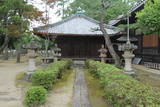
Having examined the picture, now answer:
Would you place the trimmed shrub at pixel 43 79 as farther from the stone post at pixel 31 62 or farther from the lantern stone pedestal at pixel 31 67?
the stone post at pixel 31 62

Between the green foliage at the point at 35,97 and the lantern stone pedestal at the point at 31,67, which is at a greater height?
the lantern stone pedestal at the point at 31,67

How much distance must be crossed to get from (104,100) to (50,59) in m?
11.5

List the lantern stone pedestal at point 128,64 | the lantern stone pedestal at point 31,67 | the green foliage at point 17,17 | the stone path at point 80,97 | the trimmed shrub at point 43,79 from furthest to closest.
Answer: the green foliage at point 17,17
the lantern stone pedestal at point 31,67
the lantern stone pedestal at point 128,64
the trimmed shrub at point 43,79
the stone path at point 80,97

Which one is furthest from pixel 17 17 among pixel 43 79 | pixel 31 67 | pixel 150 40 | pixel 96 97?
pixel 96 97

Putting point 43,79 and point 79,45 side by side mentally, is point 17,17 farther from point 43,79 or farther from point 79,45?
point 43,79

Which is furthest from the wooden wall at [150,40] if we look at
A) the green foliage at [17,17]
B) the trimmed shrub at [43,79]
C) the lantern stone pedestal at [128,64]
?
the trimmed shrub at [43,79]

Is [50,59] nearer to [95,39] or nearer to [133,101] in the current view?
[95,39]

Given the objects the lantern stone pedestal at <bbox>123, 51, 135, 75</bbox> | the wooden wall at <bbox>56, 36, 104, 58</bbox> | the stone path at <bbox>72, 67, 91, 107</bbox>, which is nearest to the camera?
the stone path at <bbox>72, 67, 91, 107</bbox>

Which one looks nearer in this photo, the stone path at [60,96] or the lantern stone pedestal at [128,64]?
the stone path at [60,96]

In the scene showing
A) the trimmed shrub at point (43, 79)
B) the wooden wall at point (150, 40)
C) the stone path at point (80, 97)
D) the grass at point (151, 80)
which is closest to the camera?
the stone path at point (80, 97)

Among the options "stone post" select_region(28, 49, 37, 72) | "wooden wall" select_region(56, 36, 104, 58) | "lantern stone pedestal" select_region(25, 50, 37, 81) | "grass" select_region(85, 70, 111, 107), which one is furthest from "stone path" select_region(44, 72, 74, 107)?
"wooden wall" select_region(56, 36, 104, 58)

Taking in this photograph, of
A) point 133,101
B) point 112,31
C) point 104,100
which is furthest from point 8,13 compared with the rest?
point 133,101

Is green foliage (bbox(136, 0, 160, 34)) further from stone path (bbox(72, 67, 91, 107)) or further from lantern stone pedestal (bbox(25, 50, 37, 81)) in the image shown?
lantern stone pedestal (bbox(25, 50, 37, 81))

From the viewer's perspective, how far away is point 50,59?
16547 mm
